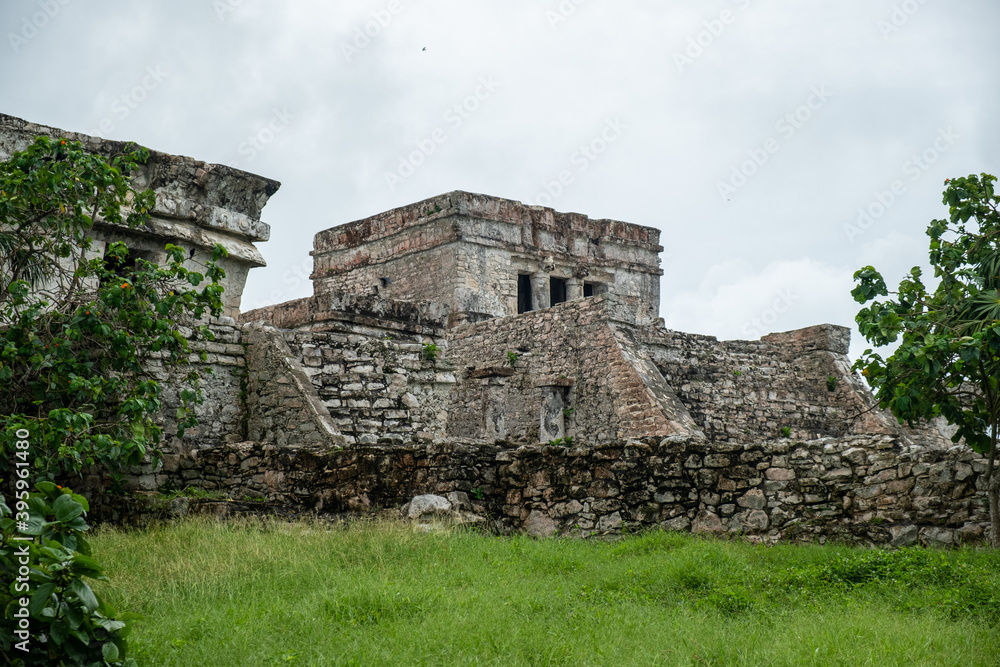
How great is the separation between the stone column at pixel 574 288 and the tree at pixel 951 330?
12.5 meters

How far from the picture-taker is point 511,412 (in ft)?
45.8

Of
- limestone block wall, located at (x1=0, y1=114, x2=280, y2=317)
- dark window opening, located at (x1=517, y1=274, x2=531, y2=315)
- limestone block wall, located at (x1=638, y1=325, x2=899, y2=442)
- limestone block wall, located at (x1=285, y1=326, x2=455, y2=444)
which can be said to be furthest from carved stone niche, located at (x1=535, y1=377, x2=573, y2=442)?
dark window opening, located at (x1=517, y1=274, x2=531, y2=315)

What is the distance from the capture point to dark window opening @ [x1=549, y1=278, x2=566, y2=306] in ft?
65.2

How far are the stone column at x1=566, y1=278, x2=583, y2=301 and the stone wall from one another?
11.9 m

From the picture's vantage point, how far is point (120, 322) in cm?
787

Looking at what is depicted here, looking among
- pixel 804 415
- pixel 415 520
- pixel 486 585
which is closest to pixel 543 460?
pixel 415 520

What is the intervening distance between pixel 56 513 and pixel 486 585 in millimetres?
2818

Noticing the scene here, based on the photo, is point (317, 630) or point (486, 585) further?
point (486, 585)

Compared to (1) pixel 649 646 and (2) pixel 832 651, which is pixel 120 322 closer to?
(1) pixel 649 646

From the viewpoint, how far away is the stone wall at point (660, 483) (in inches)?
243

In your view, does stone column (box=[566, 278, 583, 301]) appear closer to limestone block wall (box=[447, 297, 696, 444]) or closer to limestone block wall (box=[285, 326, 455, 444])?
limestone block wall (box=[447, 297, 696, 444])

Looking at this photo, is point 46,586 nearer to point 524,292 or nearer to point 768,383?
point 768,383

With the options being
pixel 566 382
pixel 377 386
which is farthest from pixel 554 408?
pixel 377 386

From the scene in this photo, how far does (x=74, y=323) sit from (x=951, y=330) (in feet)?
21.9
